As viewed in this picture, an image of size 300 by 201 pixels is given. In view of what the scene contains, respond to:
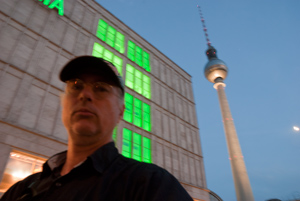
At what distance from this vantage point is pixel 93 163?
5.15ft

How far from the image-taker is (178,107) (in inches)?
1016

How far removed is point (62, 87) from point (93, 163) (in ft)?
49.7

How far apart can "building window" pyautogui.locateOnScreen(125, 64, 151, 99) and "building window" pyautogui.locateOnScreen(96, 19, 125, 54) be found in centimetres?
240

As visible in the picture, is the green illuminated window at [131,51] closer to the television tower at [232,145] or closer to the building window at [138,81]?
the building window at [138,81]

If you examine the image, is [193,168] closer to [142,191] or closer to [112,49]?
[112,49]

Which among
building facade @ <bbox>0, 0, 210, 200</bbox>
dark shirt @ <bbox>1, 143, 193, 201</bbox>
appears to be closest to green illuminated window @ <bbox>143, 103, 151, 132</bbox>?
building facade @ <bbox>0, 0, 210, 200</bbox>

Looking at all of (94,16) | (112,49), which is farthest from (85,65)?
(94,16)

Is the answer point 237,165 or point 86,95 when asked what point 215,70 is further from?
point 86,95

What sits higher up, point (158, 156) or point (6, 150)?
point (158, 156)

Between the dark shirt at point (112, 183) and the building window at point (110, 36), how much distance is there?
20.8 metres

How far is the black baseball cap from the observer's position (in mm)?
2281

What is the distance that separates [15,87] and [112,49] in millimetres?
10399

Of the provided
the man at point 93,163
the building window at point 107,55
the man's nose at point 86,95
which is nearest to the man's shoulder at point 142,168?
the man at point 93,163

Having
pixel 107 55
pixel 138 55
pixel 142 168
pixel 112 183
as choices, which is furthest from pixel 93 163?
pixel 138 55
